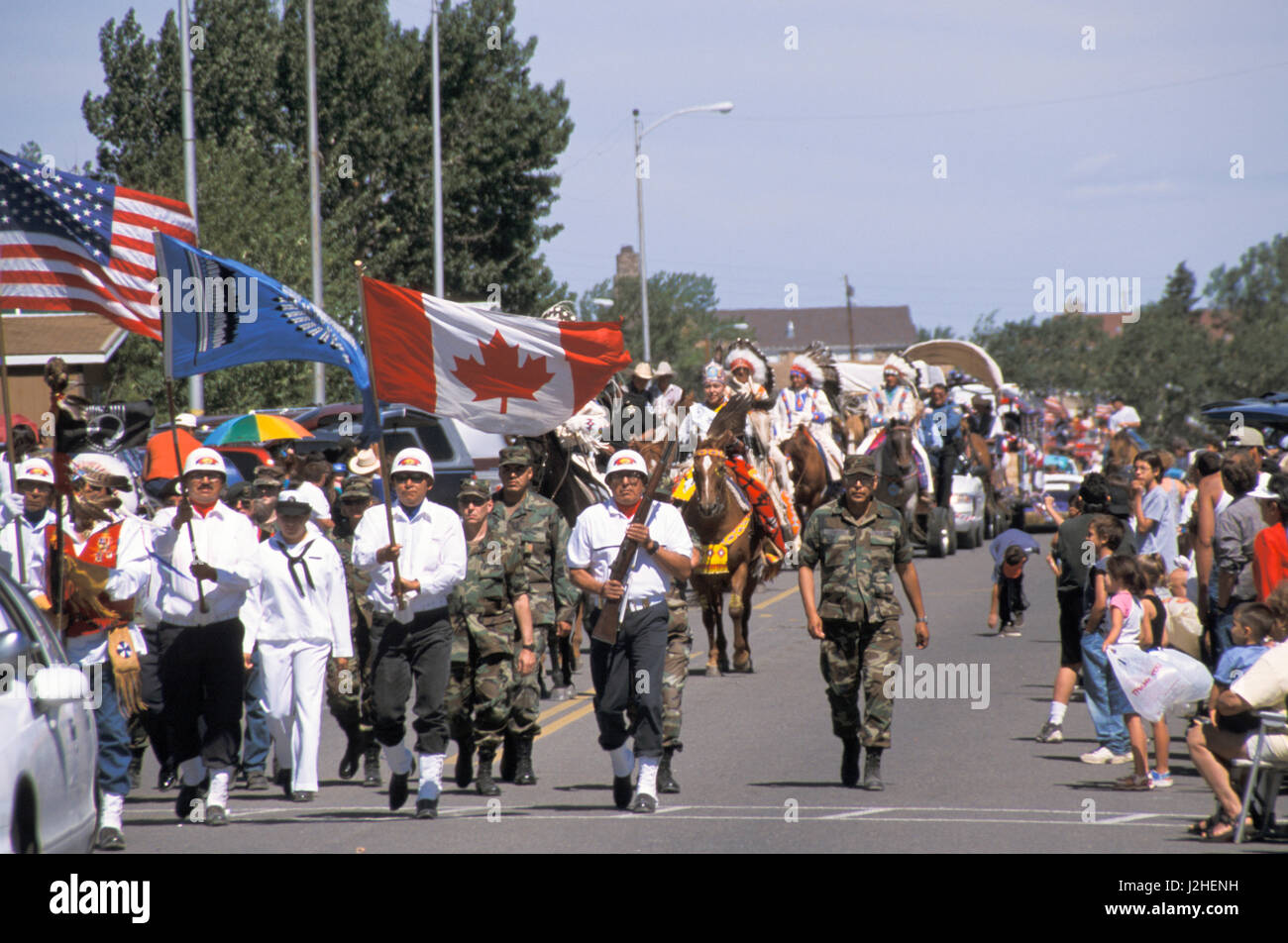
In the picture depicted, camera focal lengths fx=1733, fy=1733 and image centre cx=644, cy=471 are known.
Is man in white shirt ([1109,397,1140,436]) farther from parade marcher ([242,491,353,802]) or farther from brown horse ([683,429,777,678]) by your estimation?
parade marcher ([242,491,353,802])

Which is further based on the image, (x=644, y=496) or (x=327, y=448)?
(x=327, y=448)

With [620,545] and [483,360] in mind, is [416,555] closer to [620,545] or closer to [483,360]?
[620,545]

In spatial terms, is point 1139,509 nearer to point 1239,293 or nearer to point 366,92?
point 366,92

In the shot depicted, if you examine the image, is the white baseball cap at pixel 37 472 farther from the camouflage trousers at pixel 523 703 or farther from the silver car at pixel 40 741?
the camouflage trousers at pixel 523 703

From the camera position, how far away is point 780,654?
17.8 m

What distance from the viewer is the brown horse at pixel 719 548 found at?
53.2 feet

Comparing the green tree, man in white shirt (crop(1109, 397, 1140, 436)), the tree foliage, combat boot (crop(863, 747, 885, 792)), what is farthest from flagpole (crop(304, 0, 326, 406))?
the green tree

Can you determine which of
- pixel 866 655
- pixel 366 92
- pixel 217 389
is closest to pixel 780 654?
pixel 866 655

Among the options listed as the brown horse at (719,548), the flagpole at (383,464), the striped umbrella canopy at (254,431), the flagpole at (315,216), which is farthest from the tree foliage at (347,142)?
the flagpole at (383,464)

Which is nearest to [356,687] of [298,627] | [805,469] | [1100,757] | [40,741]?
[298,627]

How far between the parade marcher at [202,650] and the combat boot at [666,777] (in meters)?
2.59

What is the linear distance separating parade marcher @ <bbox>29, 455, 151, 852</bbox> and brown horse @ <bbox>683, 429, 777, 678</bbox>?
7121 mm

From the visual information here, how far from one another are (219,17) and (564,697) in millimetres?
32482

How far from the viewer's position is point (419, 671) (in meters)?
9.99
